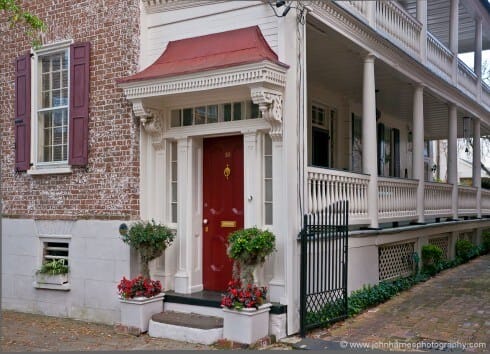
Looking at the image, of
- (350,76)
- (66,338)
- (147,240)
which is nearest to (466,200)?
(350,76)

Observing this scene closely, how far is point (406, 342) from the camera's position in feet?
22.6

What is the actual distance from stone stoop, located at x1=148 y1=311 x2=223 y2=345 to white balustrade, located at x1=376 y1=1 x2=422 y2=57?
5137 mm

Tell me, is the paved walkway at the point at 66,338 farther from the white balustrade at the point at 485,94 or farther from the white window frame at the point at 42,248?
the white balustrade at the point at 485,94

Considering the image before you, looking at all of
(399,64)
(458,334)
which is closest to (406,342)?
(458,334)

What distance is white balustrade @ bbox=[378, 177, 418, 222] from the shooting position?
995cm

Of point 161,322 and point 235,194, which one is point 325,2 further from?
point 161,322

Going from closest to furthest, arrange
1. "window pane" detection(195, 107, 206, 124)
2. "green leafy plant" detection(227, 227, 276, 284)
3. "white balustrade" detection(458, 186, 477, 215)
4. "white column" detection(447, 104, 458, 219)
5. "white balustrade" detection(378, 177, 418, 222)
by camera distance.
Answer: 1. "green leafy plant" detection(227, 227, 276, 284)
2. "window pane" detection(195, 107, 206, 124)
3. "white balustrade" detection(378, 177, 418, 222)
4. "white column" detection(447, 104, 458, 219)
5. "white balustrade" detection(458, 186, 477, 215)

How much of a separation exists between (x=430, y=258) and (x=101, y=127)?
662cm

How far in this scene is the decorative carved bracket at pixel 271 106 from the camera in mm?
7227

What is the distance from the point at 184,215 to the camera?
27.7 ft

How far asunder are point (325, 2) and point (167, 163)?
3193 millimetres

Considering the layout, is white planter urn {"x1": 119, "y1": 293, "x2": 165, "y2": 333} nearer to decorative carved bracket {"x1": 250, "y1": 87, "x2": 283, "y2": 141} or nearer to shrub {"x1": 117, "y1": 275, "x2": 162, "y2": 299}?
shrub {"x1": 117, "y1": 275, "x2": 162, "y2": 299}

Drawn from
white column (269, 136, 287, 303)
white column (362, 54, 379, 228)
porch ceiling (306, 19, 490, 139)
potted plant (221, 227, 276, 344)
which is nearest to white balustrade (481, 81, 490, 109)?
porch ceiling (306, 19, 490, 139)

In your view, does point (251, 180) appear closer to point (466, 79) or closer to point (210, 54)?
point (210, 54)
